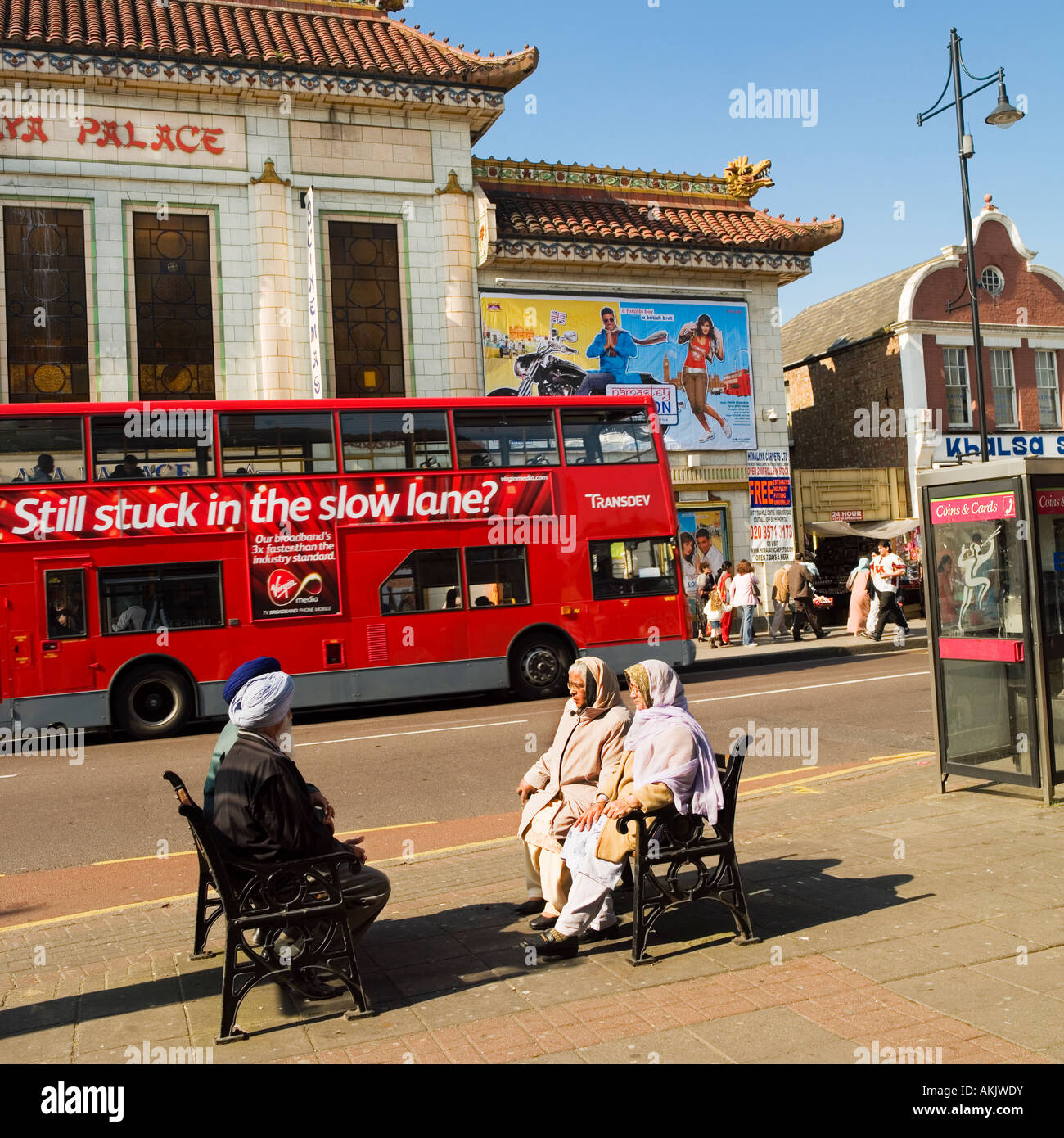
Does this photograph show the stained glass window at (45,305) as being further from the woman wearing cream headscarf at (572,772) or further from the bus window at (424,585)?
the woman wearing cream headscarf at (572,772)

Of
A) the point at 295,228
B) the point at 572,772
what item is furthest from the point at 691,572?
the point at 572,772

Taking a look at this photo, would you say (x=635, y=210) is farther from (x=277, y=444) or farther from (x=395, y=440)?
(x=277, y=444)

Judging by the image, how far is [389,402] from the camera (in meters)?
14.9

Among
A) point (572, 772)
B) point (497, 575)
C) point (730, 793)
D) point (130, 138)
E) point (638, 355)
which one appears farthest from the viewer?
point (638, 355)

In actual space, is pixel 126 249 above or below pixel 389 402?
above

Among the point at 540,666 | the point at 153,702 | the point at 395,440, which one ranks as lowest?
the point at 153,702

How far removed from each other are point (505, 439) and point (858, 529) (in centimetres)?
1424

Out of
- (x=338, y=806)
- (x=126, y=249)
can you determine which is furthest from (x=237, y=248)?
(x=338, y=806)

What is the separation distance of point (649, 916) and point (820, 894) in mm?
1221

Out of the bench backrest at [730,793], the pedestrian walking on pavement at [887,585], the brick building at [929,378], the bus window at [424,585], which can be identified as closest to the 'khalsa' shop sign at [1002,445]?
the brick building at [929,378]

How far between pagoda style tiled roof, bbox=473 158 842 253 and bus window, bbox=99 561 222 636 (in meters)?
11.1

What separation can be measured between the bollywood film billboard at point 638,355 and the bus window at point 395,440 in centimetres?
691

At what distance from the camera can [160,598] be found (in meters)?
13.9
